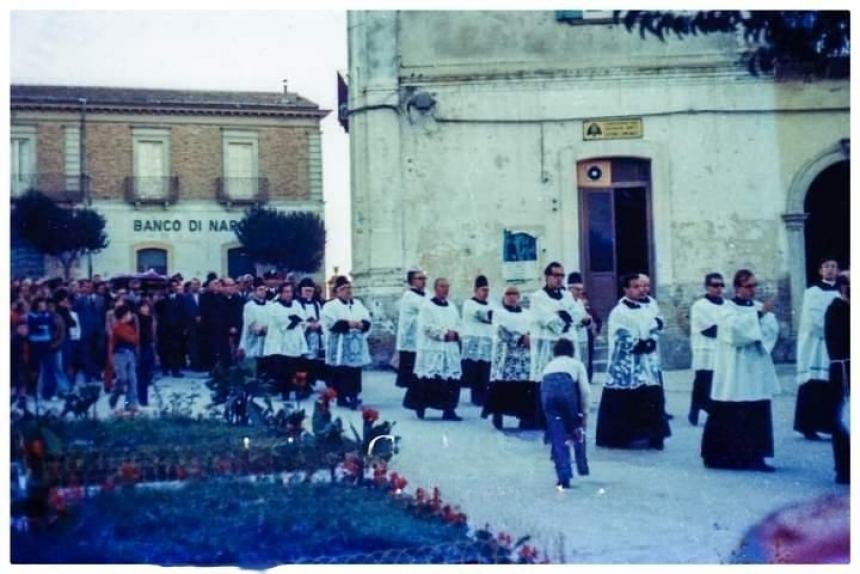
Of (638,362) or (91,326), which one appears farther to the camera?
(638,362)

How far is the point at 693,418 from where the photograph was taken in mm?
8023

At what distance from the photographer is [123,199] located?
708 cm

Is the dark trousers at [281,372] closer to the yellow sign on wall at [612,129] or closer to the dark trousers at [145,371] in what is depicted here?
the dark trousers at [145,371]

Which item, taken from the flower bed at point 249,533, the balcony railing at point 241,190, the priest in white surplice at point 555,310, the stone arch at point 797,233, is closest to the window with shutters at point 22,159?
the balcony railing at point 241,190

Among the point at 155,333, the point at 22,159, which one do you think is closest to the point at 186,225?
the point at 155,333

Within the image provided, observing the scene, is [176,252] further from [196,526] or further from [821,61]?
[821,61]

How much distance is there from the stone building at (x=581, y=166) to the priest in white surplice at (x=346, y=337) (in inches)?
5.3

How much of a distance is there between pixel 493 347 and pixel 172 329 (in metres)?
2.36

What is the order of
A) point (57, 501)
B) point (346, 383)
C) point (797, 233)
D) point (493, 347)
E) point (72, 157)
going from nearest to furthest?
1. point (57, 501)
2. point (72, 157)
3. point (346, 383)
4. point (797, 233)
5. point (493, 347)

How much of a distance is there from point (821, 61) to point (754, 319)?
1.67 metres

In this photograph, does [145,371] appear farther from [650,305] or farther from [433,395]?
[650,305]

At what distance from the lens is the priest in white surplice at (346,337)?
7441 mm

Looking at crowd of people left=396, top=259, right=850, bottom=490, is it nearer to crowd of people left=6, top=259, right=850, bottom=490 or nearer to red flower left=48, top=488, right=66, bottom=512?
crowd of people left=6, top=259, right=850, bottom=490

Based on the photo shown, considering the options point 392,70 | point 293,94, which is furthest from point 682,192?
point 293,94
